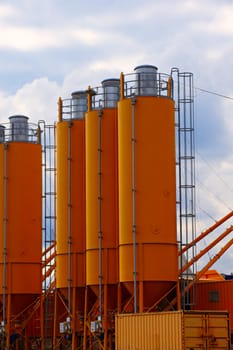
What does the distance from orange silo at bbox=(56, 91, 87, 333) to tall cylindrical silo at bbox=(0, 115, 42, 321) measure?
3195 mm

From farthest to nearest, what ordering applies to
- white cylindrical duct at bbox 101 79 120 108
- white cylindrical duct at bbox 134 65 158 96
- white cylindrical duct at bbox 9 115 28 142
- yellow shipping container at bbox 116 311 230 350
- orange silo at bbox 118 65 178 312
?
white cylindrical duct at bbox 9 115 28 142, white cylindrical duct at bbox 101 79 120 108, white cylindrical duct at bbox 134 65 158 96, orange silo at bbox 118 65 178 312, yellow shipping container at bbox 116 311 230 350

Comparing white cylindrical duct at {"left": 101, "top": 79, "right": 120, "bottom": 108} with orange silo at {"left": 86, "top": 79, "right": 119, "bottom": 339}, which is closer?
orange silo at {"left": 86, "top": 79, "right": 119, "bottom": 339}

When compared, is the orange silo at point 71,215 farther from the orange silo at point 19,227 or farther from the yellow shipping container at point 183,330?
the yellow shipping container at point 183,330

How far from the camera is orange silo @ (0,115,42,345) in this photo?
54.9 metres

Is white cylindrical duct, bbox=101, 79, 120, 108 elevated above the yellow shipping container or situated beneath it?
elevated above

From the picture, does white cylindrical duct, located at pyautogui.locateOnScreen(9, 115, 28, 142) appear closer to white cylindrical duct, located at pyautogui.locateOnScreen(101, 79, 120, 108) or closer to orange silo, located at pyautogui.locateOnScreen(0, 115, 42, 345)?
orange silo, located at pyautogui.locateOnScreen(0, 115, 42, 345)

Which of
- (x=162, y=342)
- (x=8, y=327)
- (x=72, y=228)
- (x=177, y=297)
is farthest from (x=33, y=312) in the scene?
(x=162, y=342)

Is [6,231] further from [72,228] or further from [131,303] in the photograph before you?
[131,303]

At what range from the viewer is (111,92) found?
50.4 metres

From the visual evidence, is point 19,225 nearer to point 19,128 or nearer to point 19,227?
point 19,227

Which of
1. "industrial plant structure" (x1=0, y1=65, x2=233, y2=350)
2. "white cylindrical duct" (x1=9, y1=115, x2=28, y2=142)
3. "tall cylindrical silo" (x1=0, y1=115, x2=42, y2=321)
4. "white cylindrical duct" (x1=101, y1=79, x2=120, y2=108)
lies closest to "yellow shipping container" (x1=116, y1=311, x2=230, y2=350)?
"industrial plant structure" (x1=0, y1=65, x2=233, y2=350)

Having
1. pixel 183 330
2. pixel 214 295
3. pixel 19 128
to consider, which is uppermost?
pixel 19 128

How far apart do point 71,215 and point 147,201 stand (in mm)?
8895

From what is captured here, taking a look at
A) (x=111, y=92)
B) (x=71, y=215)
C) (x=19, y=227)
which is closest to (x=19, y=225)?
(x=19, y=227)
